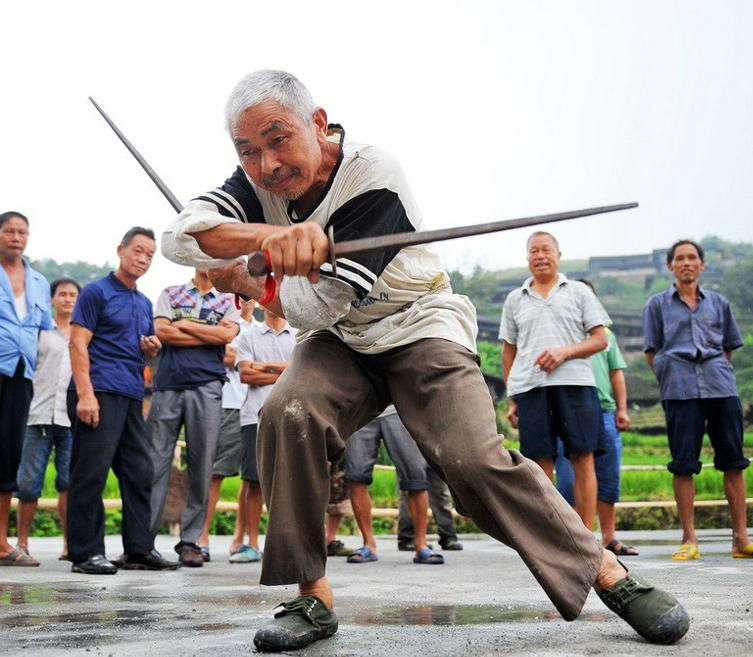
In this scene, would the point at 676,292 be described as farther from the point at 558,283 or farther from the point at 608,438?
the point at 608,438

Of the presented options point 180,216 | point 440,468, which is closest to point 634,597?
point 440,468

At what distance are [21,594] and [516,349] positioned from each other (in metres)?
3.79

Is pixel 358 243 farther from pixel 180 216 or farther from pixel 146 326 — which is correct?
pixel 146 326

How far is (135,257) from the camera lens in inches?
245

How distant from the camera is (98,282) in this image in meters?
6.09

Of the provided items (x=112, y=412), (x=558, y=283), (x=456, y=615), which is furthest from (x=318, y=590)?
(x=558, y=283)

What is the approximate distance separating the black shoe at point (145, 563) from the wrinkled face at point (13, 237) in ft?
6.81

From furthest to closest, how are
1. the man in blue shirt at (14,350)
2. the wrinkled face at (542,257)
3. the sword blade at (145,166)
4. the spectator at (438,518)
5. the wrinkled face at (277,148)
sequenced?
1. the spectator at (438,518)
2. the wrinkled face at (542,257)
3. the man in blue shirt at (14,350)
4. the sword blade at (145,166)
5. the wrinkled face at (277,148)

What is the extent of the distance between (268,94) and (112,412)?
134 inches

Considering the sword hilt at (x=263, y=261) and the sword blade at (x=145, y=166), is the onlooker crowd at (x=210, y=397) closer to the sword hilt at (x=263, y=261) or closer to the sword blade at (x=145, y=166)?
the sword blade at (x=145, y=166)

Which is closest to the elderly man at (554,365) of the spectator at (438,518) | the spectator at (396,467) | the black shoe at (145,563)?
the spectator at (396,467)

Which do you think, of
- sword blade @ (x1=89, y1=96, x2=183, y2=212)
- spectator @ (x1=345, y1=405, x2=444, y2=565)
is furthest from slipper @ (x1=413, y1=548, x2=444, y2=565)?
sword blade @ (x1=89, y1=96, x2=183, y2=212)

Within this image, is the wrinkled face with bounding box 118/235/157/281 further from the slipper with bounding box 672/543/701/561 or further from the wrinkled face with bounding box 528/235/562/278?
the slipper with bounding box 672/543/701/561

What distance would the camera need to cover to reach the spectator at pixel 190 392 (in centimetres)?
655
